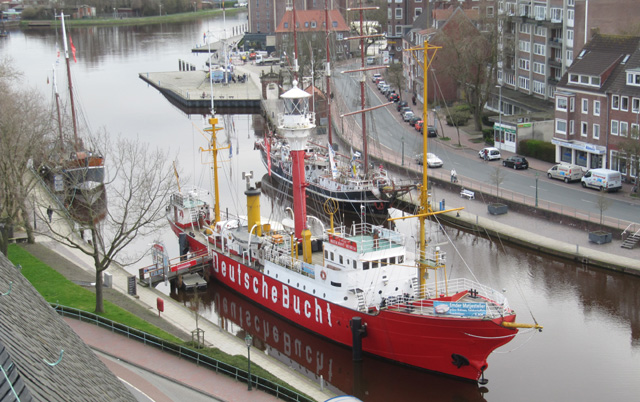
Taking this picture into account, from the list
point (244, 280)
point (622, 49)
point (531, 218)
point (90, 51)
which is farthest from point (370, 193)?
point (90, 51)

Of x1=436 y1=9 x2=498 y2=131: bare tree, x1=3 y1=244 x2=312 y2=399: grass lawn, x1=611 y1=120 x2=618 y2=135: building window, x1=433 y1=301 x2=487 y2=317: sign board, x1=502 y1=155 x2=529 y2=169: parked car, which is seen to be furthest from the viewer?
x1=436 y1=9 x2=498 y2=131: bare tree

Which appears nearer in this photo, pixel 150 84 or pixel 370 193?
pixel 370 193

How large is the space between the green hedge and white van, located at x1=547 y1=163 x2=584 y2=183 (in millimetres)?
5008

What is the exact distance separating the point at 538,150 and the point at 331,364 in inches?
1467

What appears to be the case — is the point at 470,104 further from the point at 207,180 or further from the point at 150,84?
the point at 150,84

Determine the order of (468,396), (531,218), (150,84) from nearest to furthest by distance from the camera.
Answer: (468,396) < (531,218) < (150,84)

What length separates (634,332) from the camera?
4109 cm

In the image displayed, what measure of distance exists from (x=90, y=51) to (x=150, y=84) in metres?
39.8

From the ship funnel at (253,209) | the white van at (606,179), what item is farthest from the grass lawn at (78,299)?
the white van at (606,179)

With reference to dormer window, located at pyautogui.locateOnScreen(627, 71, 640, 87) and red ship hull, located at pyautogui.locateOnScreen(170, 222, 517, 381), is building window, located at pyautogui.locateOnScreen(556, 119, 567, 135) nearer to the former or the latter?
dormer window, located at pyautogui.locateOnScreen(627, 71, 640, 87)

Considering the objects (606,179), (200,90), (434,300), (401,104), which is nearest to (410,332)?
(434,300)

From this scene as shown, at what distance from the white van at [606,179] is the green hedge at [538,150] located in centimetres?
854

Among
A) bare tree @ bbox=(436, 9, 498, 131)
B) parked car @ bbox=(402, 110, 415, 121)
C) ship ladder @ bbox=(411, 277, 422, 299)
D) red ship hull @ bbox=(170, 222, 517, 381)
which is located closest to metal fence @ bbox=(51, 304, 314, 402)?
red ship hull @ bbox=(170, 222, 517, 381)

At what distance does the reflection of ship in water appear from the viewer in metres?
36.3
